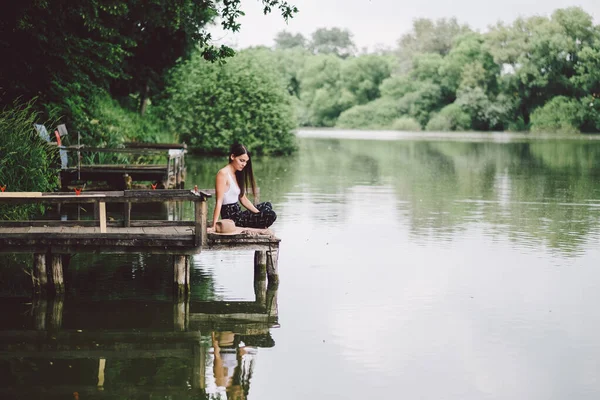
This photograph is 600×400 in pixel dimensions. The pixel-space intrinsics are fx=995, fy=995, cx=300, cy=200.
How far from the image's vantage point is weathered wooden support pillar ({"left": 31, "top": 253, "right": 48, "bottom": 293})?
10.8 m

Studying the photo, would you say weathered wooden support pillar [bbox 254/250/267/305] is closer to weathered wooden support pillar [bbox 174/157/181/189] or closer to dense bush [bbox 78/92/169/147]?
weathered wooden support pillar [bbox 174/157/181/189]

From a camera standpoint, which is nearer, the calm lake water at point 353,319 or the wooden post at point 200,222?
the calm lake water at point 353,319

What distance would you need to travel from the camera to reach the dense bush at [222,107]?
1597 inches

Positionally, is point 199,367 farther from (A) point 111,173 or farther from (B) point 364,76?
(B) point 364,76

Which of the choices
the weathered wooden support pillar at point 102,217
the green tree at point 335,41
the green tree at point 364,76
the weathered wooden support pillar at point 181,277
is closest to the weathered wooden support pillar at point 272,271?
the weathered wooden support pillar at point 181,277

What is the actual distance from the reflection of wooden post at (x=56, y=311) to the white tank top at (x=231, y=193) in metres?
2.14

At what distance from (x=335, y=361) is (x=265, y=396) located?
1.05 meters

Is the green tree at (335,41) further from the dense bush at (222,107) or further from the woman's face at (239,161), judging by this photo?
the woman's face at (239,161)

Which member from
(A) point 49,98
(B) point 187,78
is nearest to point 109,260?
(A) point 49,98

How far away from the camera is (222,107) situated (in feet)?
134

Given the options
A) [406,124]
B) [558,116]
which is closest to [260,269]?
[558,116]

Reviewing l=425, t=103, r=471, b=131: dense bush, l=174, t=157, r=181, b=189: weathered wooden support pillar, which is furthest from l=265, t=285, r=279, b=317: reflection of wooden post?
l=425, t=103, r=471, b=131: dense bush

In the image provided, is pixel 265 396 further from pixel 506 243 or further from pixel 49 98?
pixel 49 98

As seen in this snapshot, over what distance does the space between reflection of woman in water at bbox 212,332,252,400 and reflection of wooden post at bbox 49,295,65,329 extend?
5.16 feet
